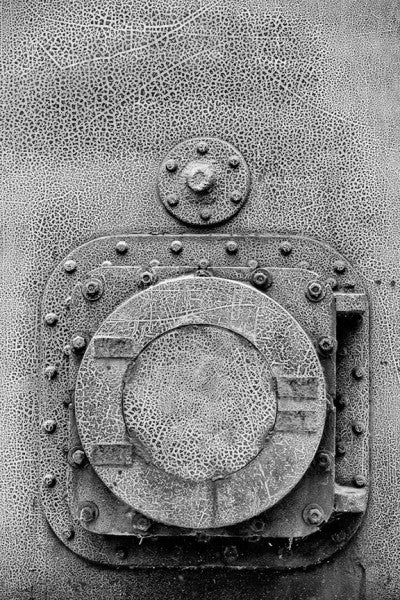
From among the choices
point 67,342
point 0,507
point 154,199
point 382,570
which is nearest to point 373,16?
point 154,199

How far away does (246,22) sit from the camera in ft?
3.70

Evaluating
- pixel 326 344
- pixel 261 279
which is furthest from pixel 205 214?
pixel 326 344

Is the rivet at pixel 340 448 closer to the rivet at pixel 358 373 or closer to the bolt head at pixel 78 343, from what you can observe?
the rivet at pixel 358 373

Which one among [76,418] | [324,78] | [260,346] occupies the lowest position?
[76,418]

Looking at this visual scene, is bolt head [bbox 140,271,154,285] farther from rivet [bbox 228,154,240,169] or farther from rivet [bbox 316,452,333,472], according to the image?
rivet [bbox 316,452,333,472]

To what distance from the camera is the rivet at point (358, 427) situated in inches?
42.8

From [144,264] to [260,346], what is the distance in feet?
0.83

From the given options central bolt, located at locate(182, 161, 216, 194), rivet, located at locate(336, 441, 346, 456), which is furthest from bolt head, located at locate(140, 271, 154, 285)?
rivet, located at locate(336, 441, 346, 456)

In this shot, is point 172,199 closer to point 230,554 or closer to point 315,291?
point 315,291

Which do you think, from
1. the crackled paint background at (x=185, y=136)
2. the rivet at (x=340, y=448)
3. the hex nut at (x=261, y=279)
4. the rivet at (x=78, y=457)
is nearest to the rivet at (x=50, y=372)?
the crackled paint background at (x=185, y=136)

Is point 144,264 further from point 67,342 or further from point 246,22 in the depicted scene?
point 246,22

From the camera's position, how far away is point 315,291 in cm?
101

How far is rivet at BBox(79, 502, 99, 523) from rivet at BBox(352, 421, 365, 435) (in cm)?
42

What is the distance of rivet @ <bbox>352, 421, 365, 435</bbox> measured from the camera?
109cm
